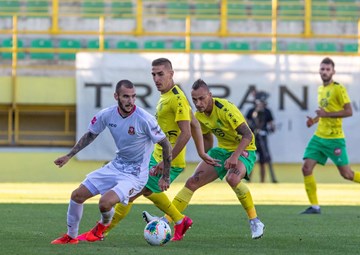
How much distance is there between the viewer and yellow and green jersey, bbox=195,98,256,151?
35.1ft

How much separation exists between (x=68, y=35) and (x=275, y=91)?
20.2ft

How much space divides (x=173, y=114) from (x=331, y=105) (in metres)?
4.81

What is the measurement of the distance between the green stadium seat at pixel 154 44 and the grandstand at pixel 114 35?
27 millimetres

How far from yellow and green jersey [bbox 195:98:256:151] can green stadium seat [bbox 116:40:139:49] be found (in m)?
17.0

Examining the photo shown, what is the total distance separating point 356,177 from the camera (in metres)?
14.6

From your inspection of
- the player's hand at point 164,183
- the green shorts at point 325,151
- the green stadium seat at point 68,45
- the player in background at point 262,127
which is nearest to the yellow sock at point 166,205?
the player's hand at point 164,183

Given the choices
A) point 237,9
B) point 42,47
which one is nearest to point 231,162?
point 42,47

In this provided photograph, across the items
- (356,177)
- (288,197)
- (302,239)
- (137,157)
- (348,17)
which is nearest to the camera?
(137,157)

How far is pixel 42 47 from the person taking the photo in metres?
27.6

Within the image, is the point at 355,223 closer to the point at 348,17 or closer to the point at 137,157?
the point at 137,157

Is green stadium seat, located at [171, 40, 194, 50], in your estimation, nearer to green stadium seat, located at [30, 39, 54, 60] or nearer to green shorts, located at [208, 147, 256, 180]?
green stadium seat, located at [30, 39, 54, 60]

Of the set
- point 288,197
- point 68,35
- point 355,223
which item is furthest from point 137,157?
point 68,35

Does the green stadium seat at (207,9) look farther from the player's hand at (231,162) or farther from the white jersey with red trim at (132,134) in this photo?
the white jersey with red trim at (132,134)

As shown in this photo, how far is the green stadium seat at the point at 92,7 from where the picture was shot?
2955 cm
